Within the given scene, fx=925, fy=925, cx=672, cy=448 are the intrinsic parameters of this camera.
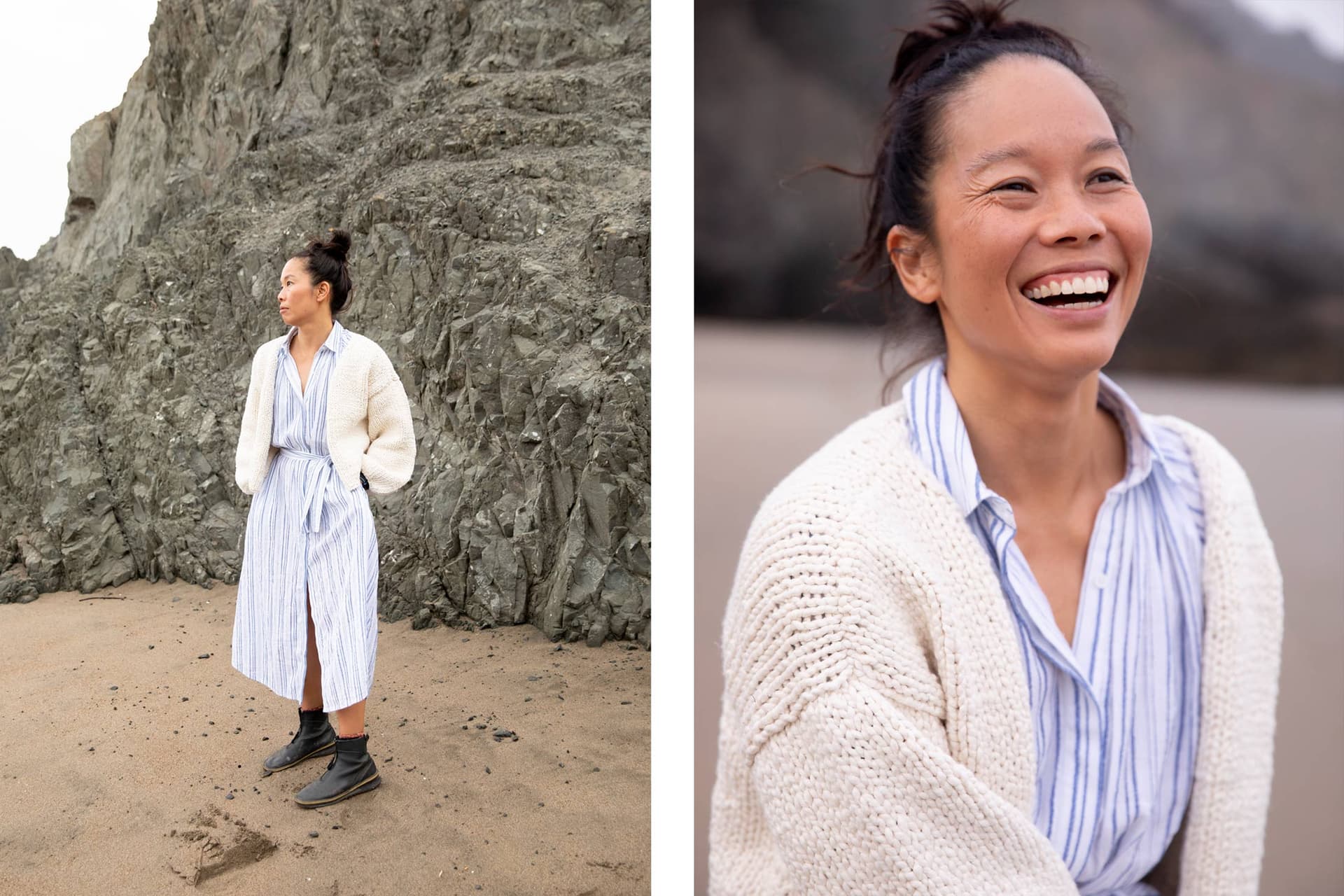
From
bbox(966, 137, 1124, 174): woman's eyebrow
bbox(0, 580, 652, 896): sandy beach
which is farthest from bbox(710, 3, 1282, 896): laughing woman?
bbox(0, 580, 652, 896): sandy beach

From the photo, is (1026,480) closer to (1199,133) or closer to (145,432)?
(1199,133)

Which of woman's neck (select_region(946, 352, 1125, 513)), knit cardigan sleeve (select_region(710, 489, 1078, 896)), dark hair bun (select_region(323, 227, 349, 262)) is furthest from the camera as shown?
dark hair bun (select_region(323, 227, 349, 262))

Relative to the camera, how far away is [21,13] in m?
1.83

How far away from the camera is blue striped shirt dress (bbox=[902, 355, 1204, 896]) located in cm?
115

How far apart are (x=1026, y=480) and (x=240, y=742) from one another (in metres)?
1.51

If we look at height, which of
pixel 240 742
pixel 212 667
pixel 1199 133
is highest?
pixel 1199 133

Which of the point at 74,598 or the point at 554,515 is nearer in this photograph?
the point at 74,598

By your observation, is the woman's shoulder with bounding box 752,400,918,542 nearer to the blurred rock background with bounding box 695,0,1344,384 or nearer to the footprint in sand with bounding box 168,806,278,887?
the blurred rock background with bounding box 695,0,1344,384

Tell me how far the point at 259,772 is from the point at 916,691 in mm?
1314

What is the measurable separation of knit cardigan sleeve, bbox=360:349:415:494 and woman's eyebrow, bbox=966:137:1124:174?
1.16 meters

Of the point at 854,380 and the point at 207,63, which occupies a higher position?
the point at 207,63

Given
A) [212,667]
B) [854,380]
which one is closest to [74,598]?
[212,667]

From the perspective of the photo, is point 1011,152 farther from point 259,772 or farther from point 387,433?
point 259,772

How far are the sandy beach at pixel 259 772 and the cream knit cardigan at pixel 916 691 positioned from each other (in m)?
0.75
